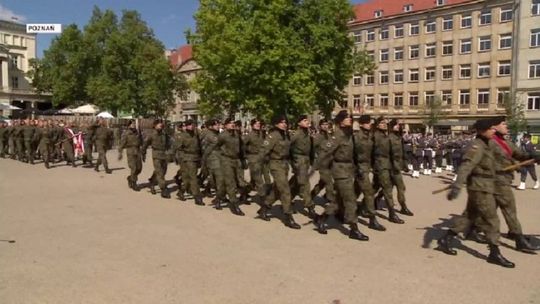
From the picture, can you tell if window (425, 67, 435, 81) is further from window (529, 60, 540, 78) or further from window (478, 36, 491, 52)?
window (529, 60, 540, 78)

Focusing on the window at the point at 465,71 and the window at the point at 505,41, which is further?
the window at the point at 465,71

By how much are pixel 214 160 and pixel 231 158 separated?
16.9 inches

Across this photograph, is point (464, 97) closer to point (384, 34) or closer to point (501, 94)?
point (501, 94)

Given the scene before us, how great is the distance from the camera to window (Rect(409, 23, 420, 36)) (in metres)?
58.4

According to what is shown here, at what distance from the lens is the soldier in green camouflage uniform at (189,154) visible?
11047 millimetres

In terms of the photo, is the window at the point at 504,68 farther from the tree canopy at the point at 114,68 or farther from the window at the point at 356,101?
the tree canopy at the point at 114,68

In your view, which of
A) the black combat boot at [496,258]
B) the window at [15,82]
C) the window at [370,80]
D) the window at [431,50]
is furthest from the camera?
the window at [15,82]

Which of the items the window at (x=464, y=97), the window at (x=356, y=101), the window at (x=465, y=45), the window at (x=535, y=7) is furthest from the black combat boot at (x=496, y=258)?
the window at (x=356, y=101)

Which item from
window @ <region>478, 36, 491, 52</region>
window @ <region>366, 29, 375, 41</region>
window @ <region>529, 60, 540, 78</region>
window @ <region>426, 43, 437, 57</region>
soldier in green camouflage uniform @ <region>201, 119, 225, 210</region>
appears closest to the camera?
Answer: soldier in green camouflage uniform @ <region>201, 119, 225, 210</region>

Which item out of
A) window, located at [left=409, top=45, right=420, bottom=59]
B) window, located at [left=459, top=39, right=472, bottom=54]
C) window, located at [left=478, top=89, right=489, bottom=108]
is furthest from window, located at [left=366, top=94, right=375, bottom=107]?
window, located at [left=478, top=89, right=489, bottom=108]

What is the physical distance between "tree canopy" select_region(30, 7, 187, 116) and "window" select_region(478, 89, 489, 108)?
99.6 ft

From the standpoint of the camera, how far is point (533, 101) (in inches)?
1932

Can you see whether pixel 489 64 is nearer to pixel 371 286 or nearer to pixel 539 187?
pixel 539 187

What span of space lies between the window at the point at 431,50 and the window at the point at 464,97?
5.13 m
